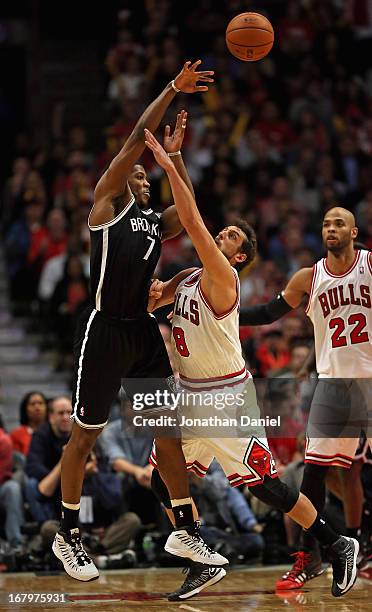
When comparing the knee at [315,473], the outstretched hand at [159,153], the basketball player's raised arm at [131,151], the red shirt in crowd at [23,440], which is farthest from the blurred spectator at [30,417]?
the outstretched hand at [159,153]

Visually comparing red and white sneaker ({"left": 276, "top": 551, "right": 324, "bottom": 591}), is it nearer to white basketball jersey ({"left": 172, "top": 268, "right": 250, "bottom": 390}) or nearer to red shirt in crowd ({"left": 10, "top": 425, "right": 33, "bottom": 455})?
white basketball jersey ({"left": 172, "top": 268, "right": 250, "bottom": 390})

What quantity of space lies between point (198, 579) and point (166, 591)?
611 millimetres

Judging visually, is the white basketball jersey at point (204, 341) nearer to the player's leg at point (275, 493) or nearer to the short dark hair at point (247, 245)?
the short dark hair at point (247, 245)

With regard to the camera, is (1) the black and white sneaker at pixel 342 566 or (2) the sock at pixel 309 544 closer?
(1) the black and white sneaker at pixel 342 566

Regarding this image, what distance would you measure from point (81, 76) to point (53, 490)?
924cm

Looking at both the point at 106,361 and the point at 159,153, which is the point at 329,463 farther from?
the point at 159,153

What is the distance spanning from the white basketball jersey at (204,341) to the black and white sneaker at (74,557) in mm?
1190

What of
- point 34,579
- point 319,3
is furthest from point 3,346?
point 319,3

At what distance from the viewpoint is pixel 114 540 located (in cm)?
962

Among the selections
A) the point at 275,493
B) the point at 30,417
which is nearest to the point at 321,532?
the point at 275,493

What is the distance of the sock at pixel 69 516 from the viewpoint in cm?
730

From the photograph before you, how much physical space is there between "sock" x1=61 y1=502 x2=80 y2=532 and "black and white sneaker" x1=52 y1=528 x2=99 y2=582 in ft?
0.10

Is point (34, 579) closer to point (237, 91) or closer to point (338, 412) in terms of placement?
point (338, 412)

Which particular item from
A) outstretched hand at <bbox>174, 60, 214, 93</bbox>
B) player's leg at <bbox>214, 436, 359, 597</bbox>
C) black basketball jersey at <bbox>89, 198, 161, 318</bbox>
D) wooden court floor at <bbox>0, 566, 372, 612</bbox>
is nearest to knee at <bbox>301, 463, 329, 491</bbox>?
player's leg at <bbox>214, 436, 359, 597</bbox>
